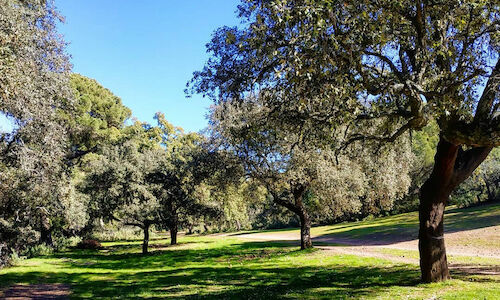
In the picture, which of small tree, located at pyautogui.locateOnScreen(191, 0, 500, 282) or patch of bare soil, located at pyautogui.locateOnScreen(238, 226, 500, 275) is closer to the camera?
small tree, located at pyautogui.locateOnScreen(191, 0, 500, 282)

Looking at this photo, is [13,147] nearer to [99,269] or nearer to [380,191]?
[99,269]

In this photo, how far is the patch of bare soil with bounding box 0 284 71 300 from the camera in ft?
45.7

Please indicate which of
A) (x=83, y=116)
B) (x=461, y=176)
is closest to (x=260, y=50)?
(x=461, y=176)

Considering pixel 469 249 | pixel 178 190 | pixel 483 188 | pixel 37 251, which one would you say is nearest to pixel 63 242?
pixel 37 251

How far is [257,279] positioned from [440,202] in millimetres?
8408

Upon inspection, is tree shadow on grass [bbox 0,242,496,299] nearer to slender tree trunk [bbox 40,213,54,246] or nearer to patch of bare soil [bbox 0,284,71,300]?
patch of bare soil [bbox 0,284,71,300]

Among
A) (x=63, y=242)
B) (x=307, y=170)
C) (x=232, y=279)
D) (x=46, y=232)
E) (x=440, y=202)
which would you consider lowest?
(x=232, y=279)

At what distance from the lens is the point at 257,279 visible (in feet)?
49.5

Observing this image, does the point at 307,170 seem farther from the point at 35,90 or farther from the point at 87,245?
the point at 87,245

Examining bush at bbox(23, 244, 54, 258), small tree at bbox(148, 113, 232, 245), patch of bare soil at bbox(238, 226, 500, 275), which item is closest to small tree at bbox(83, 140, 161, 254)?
small tree at bbox(148, 113, 232, 245)

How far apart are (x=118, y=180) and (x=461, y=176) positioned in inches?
949

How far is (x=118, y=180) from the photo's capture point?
27.0m

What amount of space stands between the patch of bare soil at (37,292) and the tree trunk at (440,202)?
46.8 ft

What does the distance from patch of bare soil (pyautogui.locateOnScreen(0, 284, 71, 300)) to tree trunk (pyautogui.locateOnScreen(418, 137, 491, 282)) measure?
46.8 feet
